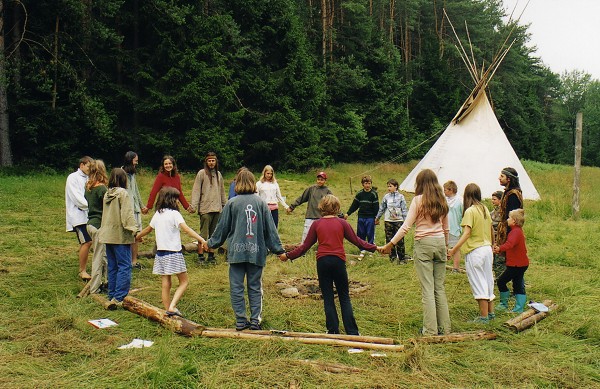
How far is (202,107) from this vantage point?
2016 centimetres

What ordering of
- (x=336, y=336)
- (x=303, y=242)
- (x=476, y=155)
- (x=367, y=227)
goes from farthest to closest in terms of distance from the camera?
(x=476, y=155) < (x=367, y=227) < (x=303, y=242) < (x=336, y=336)

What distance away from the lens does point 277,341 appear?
438 cm

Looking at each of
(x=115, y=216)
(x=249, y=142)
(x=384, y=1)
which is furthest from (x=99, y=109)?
(x=384, y=1)

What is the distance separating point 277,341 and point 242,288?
0.79m

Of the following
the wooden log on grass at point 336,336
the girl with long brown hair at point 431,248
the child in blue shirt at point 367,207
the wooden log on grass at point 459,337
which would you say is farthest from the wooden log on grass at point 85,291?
the child in blue shirt at point 367,207

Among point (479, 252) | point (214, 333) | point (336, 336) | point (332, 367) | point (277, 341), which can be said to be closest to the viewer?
point (332, 367)

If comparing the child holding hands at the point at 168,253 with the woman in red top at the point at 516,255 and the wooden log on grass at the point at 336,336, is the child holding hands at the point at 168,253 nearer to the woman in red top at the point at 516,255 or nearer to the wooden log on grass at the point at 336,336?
the wooden log on grass at the point at 336,336

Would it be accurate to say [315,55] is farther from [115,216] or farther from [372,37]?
[115,216]

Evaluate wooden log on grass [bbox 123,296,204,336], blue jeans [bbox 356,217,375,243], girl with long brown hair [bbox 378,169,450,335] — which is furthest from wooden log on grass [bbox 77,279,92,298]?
blue jeans [bbox 356,217,375,243]

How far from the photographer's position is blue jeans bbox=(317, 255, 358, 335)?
4.79m

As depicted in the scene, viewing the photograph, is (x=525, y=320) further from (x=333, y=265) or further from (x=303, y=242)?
(x=303, y=242)

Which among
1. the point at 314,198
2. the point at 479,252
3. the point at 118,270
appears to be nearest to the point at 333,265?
the point at 479,252

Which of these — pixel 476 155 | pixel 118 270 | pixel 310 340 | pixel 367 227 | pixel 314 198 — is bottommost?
pixel 310 340

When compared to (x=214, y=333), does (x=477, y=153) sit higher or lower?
higher
